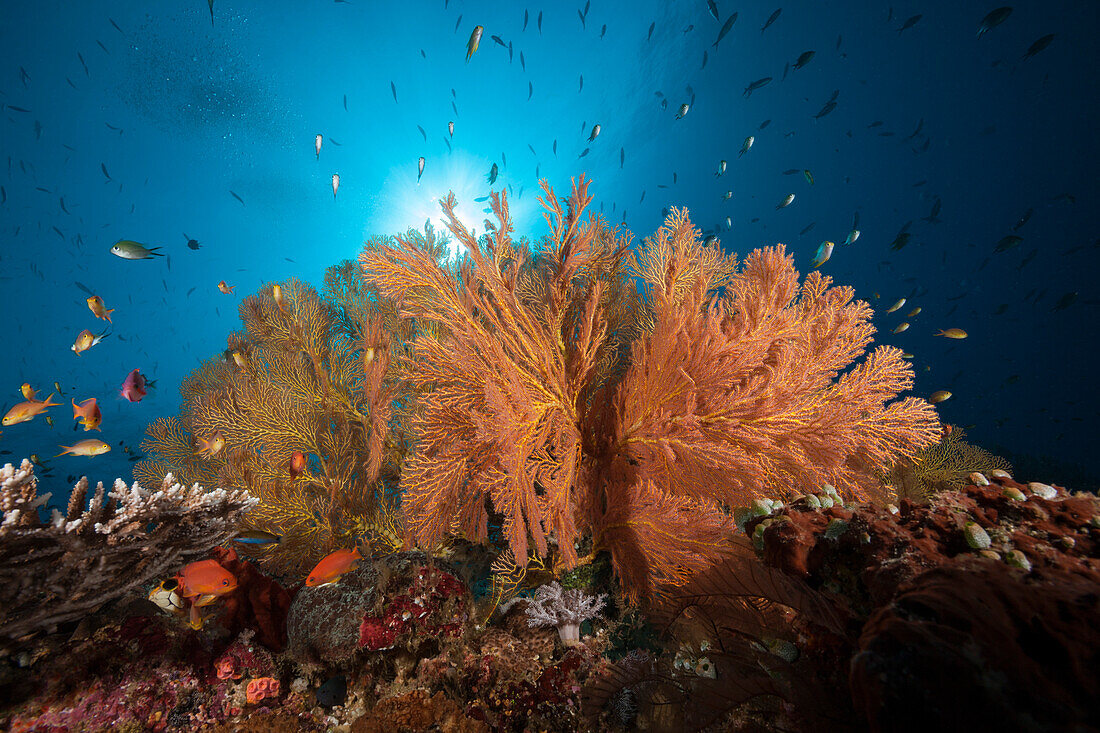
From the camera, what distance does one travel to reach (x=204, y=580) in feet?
8.02

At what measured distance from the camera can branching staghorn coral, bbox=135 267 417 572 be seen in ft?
13.5

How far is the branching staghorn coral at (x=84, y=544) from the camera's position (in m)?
2.16

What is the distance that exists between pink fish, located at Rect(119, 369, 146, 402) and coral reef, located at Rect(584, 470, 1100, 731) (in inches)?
275

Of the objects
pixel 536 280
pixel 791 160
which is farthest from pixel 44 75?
pixel 791 160

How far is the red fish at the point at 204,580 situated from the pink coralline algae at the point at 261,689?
29.3 inches

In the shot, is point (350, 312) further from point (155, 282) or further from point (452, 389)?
point (155, 282)

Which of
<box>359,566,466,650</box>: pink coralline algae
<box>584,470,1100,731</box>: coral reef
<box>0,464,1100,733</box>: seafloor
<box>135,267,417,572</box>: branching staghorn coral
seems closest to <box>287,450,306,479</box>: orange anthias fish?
<box>135,267,417,572</box>: branching staghorn coral

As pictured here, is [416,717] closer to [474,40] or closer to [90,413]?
[90,413]

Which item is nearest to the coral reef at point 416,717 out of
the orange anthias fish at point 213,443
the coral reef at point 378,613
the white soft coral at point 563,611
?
the coral reef at point 378,613

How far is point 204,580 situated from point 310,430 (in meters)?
2.15

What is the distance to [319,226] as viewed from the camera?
5447cm

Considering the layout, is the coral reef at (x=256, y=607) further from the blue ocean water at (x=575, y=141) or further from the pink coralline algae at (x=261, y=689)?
the blue ocean water at (x=575, y=141)

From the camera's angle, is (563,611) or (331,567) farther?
(563,611)


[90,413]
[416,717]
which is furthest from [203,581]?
[90,413]
